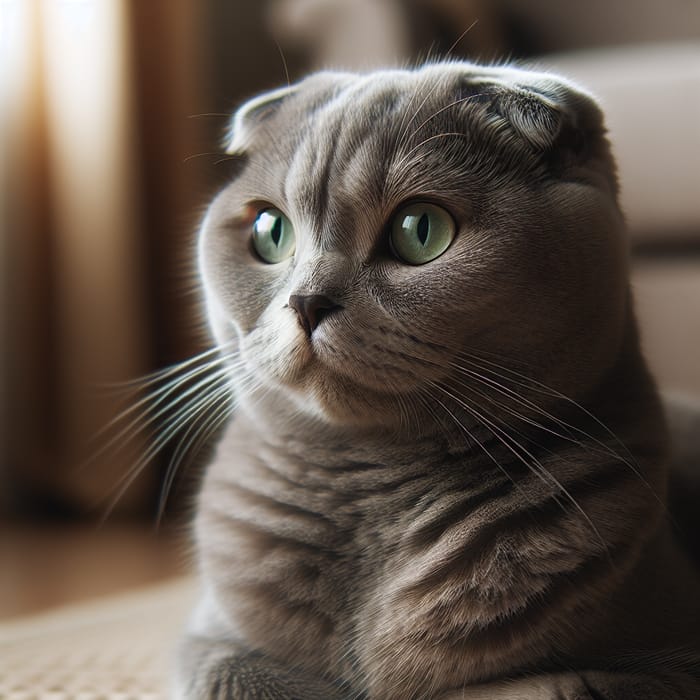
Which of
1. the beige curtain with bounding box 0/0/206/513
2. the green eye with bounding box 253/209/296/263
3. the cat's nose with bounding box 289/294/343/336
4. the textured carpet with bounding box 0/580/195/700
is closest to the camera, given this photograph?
the cat's nose with bounding box 289/294/343/336

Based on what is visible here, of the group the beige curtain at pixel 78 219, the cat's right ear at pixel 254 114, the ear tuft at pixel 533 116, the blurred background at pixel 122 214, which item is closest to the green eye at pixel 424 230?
the ear tuft at pixel 533 116

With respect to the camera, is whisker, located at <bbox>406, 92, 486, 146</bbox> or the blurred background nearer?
whisker, located at <bbox>406, 92, 486, 146</bbox>

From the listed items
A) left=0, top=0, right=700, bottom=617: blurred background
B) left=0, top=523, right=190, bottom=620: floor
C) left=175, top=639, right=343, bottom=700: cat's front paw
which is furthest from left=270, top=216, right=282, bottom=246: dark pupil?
left=0, top=0, right=700, bottom=617: blurred background

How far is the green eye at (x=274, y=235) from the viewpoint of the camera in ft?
3.04

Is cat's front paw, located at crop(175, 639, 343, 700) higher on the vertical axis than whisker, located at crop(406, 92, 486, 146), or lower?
lower

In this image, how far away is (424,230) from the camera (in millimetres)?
838

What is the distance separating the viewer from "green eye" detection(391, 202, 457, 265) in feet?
2.74

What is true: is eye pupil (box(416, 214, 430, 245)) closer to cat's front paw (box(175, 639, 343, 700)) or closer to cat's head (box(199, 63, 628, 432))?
cat's head (box(199, 63, 628, 432))

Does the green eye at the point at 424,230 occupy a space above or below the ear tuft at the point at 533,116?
below

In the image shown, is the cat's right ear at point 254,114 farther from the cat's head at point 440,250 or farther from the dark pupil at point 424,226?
the dark pupil at point 424,226

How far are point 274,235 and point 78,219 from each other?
140 centimetres

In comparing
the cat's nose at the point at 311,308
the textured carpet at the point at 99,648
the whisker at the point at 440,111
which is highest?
the whisker at the point at 440,111

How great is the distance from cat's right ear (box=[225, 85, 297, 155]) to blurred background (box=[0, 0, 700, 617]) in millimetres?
949

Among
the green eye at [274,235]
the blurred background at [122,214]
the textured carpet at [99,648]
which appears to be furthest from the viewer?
the blurred background at [122,214]
